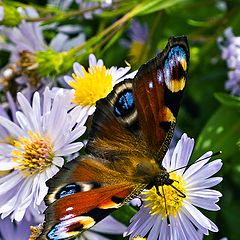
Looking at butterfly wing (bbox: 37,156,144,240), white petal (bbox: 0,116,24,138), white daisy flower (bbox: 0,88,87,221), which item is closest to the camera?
butterfly wing (bbox: 37,156,144,240)

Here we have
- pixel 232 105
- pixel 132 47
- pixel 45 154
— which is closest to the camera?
pixel 45 154

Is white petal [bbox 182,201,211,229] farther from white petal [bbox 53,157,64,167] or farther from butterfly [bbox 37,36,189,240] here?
white petal [bbox 53,157,64,167]

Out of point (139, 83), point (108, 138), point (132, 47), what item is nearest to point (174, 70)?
point (139, 83)

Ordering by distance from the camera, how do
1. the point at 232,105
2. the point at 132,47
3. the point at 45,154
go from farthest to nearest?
the point at 132,47, the point at 232,105, the point at 45,154

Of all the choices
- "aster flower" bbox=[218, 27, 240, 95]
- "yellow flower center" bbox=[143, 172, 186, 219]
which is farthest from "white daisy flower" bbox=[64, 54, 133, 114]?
"aster flower" bbox=[218, 27, 240, 95]

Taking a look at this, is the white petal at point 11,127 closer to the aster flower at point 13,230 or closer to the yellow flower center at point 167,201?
the aster flower at point 13,230

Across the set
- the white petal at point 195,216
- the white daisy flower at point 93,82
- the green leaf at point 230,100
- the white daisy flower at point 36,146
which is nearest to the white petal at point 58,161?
the white daisy flower at point 36,146

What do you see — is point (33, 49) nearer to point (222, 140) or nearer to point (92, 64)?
point (92, 64)
